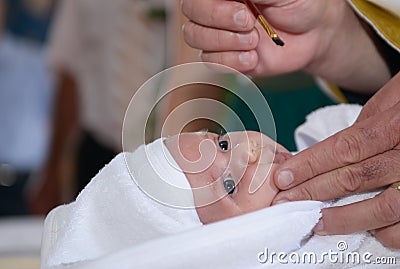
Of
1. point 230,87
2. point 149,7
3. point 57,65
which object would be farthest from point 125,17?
point 230,87

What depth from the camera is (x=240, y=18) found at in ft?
3.31

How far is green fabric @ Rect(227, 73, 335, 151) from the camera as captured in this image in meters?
1.40

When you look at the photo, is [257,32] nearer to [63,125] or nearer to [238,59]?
[238,59]

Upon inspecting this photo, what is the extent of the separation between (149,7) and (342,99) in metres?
1.00

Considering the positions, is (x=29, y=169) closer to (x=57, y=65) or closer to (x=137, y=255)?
(x=57, y=65)

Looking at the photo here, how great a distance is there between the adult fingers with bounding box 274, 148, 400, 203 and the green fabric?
0.37 meters

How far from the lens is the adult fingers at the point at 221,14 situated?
3.32 ft

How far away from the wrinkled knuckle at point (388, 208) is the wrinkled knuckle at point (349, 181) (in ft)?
0.10

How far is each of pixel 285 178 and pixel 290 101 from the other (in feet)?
1.90

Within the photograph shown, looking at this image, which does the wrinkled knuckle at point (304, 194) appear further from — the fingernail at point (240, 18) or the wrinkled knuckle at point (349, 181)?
the fingernail at point (240, 18)

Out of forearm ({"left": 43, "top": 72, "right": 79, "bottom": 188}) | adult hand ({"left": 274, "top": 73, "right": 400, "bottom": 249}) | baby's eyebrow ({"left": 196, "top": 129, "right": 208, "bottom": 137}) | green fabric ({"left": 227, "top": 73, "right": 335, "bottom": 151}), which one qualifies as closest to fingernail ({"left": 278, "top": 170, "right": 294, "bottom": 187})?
adult hand ({"left": 274, "top": 73, "right": 400, "bottom": 249})

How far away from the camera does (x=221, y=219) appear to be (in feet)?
3.02

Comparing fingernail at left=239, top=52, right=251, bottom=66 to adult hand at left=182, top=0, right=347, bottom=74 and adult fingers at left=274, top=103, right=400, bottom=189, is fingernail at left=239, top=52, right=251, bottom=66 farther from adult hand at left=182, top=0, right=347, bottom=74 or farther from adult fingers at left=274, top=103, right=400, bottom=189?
adult fingers at left=274, top=103, right=400, bottom=189

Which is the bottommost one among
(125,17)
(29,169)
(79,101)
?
(29,169)
